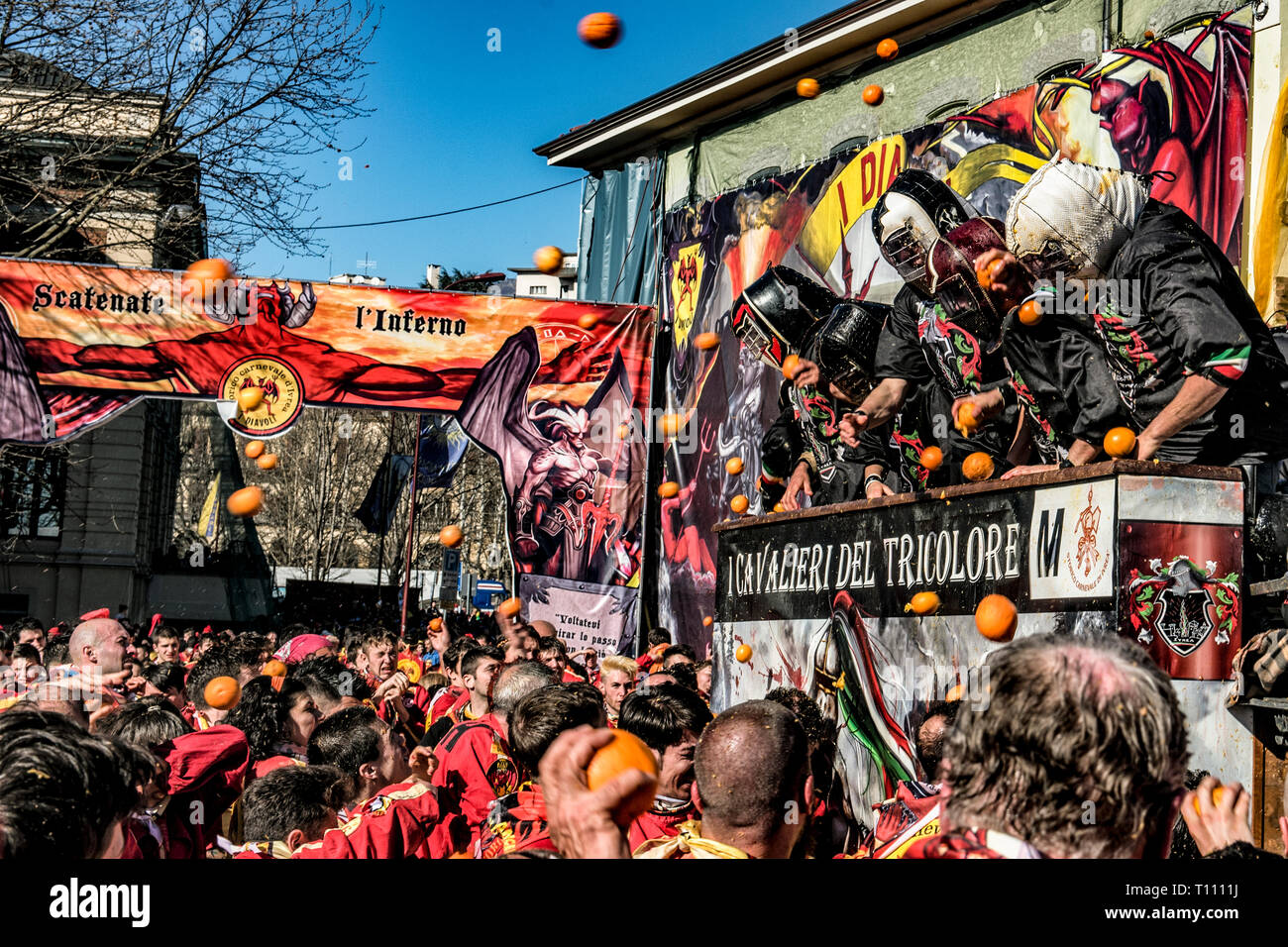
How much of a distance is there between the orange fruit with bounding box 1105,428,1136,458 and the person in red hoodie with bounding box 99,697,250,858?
13.0 ft

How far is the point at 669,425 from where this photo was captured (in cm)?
1700

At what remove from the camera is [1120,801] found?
1979 millimetres

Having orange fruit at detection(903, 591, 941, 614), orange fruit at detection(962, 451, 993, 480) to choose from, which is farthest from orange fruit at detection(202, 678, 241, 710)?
orange fruit at detection(962, 451, 993, 480)

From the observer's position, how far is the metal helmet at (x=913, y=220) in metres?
9.34

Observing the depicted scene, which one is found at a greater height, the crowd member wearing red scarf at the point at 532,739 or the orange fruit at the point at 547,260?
the orange fruit at the point at 547,260

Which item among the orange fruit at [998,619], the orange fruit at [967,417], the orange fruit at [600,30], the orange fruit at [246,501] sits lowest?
the orange fruit at [998,619]

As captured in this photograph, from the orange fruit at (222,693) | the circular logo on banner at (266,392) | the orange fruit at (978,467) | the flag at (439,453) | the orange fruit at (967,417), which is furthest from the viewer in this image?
the flag at (439,453)

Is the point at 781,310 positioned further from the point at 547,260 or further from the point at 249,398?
the point at 249,398

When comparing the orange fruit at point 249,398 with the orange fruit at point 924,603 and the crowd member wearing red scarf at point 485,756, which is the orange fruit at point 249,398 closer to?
the crowd member wearing red scarf at point 485,756

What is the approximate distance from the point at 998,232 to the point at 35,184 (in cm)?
1307

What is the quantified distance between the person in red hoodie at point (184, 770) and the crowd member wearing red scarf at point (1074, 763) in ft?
9.11

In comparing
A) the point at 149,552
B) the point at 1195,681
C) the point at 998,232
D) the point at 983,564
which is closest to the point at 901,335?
the point at 998,232

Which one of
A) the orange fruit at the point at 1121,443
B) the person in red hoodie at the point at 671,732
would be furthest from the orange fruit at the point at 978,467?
the person in red hoodie at the point at 671,732
